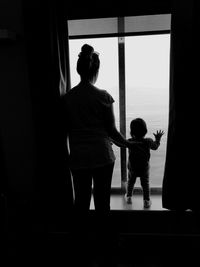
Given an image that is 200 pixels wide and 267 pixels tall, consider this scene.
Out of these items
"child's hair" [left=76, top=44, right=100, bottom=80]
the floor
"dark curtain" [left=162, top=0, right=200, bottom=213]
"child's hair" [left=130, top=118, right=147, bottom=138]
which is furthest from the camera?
the floor

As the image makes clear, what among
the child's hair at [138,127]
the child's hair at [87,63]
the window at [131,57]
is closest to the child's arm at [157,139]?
the child's hair at [138,127]

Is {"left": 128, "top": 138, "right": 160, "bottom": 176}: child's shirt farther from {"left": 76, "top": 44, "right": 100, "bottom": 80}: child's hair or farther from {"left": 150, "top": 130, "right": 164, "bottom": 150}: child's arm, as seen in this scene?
{"left": 76, "top": 44, "right": 100, "bottom": 80}: child's hair

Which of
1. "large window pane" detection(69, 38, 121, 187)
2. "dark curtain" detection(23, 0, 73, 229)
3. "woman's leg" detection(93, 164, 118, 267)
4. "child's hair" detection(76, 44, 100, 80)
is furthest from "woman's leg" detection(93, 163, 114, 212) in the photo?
"large window pane" detection(69, 38, 121, 187)

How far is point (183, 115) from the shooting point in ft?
5.75

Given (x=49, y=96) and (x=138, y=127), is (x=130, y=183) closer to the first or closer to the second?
(x=138, y=127)

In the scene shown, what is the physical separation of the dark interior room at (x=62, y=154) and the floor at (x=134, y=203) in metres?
0.05

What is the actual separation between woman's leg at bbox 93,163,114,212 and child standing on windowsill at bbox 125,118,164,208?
0.38 meters

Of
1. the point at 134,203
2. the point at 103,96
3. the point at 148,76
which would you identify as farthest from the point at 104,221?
the point at 148,76

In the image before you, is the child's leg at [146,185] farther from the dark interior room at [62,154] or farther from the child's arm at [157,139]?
the child's arm at [157,139]

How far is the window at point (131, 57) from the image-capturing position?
6.63 feet

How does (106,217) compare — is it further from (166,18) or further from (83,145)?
(166,18)

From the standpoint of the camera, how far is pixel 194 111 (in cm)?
174

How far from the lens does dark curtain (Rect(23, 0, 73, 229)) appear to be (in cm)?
175

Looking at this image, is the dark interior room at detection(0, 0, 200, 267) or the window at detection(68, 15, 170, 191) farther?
the window at detection(68, 15, 170, 191)
